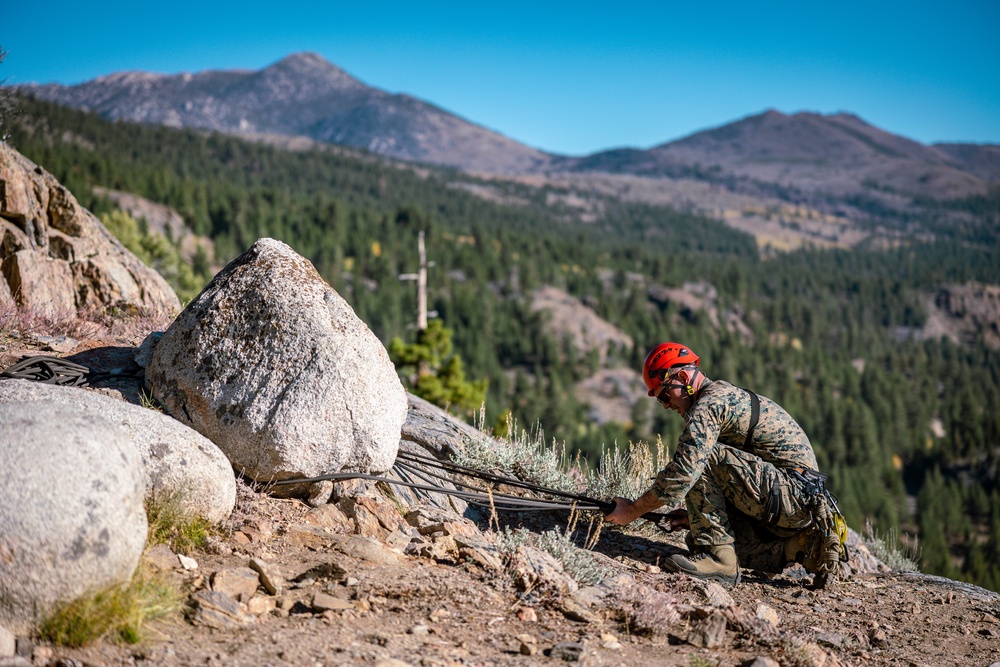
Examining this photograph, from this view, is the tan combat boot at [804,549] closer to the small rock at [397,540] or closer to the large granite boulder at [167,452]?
the small rock at [397,540]

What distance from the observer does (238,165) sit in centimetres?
14812

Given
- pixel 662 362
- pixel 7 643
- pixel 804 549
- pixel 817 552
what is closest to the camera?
pixel 7 643

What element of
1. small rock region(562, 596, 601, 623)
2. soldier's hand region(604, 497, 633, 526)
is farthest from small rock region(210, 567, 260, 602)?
soldier's hand region(604, 497, 633, 526)

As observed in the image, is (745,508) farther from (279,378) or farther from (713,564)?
(279,378)

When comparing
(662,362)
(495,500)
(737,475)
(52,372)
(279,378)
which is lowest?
(495,500)

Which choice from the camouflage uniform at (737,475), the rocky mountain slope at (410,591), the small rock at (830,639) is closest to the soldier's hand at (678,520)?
the rocky mountain slope at (410,591)

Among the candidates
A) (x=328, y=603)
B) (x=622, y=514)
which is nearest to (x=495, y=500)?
(x=622, y=514)

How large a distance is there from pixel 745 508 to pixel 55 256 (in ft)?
23.5

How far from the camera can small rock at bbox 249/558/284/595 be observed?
3262 millimetres

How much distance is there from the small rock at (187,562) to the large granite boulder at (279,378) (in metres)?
0.87

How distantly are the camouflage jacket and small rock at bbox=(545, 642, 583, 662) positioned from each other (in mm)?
1514

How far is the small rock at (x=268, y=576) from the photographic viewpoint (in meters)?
3.26

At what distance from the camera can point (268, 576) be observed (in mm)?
3271

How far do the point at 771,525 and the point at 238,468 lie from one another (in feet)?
11.7
